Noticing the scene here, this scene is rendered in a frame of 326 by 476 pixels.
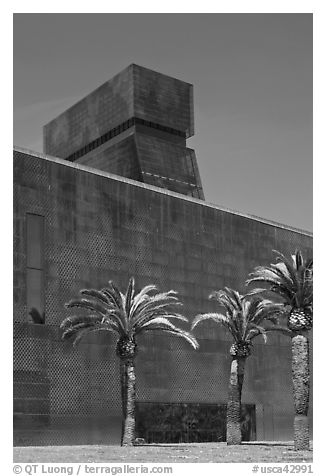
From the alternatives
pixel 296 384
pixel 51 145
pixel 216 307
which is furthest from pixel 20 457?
pixel 51 145

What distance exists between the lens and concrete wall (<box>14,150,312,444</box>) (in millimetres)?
51375

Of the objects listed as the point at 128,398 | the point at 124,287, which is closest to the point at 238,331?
the point at 124,287

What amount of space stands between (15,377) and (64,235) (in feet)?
32.1

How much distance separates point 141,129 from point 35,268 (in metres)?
64.8

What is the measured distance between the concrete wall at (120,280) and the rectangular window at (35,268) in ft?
1.47

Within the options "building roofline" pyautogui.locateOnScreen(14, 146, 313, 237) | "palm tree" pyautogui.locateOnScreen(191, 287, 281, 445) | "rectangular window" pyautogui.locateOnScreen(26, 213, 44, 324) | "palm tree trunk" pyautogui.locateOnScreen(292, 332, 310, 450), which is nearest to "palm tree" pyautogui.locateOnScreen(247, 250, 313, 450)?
"palm tree trunk" pyautogui.locateOnScreen(292, 332, 310, 450)

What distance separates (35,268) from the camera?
52062 millimetres

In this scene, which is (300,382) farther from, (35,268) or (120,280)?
(35,268)

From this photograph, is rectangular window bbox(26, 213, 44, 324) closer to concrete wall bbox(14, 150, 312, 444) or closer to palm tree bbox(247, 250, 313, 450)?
concrete wall bbox(14, 150, 312, 444)

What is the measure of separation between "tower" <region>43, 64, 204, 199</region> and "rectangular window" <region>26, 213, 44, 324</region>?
187 ft

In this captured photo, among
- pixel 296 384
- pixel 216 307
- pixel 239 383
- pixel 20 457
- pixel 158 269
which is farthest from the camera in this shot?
pixel 216 307

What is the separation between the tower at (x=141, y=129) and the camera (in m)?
113
